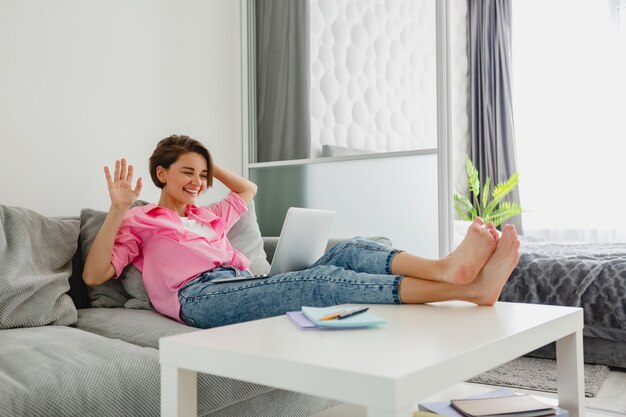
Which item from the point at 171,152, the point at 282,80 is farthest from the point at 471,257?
the point at 282,80

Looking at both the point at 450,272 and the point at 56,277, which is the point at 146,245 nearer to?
the point at 56,277

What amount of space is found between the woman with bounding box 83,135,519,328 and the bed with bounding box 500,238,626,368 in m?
1.50

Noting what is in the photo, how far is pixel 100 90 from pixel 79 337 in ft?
5.31

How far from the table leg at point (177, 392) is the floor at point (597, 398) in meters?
0.55

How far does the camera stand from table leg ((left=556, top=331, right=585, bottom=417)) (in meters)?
1.67

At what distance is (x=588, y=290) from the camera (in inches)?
122

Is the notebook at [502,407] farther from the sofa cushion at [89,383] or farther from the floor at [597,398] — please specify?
the sofa cushion at [89,383]

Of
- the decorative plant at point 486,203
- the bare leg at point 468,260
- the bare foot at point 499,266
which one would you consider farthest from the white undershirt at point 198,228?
the decorative plant at point 486,203

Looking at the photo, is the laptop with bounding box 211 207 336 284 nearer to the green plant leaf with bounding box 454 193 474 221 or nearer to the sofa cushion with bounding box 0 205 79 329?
the sofa cushion with bounding box 0 205 79 329

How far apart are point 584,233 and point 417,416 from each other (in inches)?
182

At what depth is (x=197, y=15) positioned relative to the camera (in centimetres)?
365

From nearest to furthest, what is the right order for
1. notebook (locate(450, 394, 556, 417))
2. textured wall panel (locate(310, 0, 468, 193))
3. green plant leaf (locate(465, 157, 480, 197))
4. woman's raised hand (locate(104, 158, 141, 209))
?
1. notebook (locate(450, 394, 556, 417))
2. woman's raised hand (locate(104, 158, 141, 209))
3. textured wall panel (locate(310, 0, 468, 193))
4. green plant leaf (locate(465, 157, 480, 197))

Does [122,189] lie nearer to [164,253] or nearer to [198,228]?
[164,253]

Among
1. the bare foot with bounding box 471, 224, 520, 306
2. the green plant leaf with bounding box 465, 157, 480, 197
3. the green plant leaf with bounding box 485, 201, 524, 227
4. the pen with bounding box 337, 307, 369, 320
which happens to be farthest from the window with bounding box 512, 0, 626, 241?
the pen with bounding box 337, 307, 369, 320
